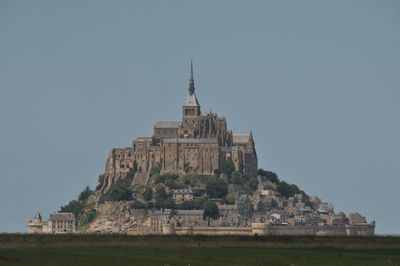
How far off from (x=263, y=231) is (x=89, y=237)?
88011 millimetres

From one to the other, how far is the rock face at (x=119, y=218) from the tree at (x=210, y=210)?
8.32m

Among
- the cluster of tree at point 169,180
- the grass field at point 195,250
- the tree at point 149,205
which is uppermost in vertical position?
the cluster of tree at point 169,180

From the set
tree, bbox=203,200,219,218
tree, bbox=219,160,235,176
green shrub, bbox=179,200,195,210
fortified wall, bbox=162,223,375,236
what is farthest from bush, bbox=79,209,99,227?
fortified wall, bbox=162,223,375,236

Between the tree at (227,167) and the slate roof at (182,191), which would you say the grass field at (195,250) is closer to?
the slate roof at (182,191)

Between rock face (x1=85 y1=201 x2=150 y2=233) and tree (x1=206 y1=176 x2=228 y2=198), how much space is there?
1000 cm

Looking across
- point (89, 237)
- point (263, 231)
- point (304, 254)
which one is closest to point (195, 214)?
point (263, 231)

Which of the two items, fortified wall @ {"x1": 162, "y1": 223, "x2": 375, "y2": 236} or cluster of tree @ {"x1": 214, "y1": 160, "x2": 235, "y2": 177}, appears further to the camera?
cluster of tree @ {"x1": 214, "y1": 160, "x2": 235, "y2": 177}

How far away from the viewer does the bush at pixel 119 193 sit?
196 meters

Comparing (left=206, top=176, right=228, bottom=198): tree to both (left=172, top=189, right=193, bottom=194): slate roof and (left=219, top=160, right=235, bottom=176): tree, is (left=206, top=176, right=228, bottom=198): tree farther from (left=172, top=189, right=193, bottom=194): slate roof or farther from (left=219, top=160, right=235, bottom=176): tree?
(left=172, top=189, right=193, bottom=194): slate roof

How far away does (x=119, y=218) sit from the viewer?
19125 cm

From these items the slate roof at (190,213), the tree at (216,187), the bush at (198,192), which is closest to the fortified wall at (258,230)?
the slate roof at (190,213)

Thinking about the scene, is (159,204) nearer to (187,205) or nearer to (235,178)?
(187,205)

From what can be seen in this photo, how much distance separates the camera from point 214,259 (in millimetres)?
72375

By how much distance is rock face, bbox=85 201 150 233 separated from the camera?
188000 millimetres
